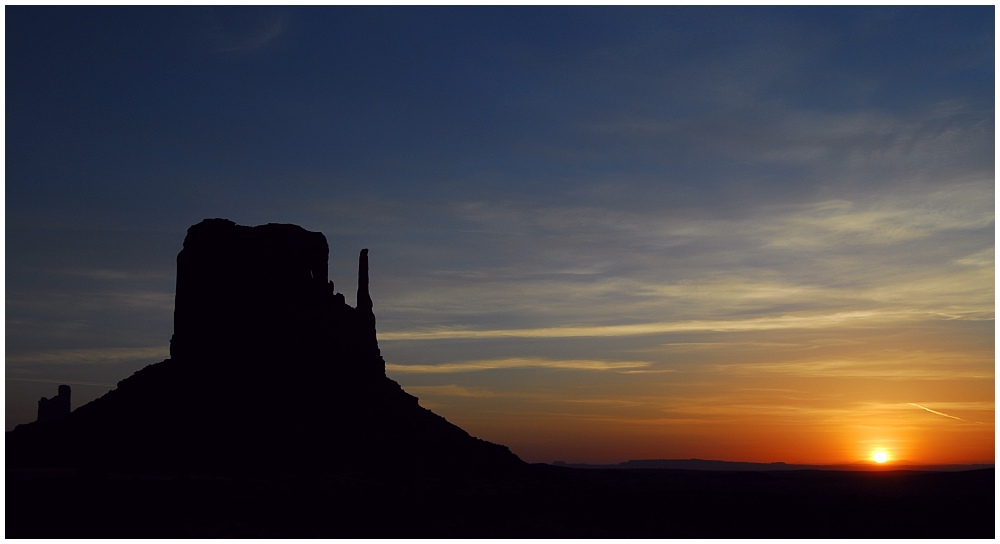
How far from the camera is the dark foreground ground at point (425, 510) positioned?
183 feet

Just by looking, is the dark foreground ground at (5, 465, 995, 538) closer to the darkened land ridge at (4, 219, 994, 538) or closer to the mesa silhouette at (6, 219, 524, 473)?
the darkened land ridge at (4, 219, 994, 538)

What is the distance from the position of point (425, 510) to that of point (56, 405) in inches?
3284

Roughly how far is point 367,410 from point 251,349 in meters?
11.9

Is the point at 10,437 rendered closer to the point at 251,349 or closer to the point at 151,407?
the point at 151,407

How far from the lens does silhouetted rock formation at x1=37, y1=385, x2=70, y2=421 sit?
127000 mm

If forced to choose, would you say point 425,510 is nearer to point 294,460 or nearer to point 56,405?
point 294,460

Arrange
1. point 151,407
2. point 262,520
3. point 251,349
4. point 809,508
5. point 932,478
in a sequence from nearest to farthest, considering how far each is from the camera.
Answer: point 262,520, point 809,508, point 151,407, point 251,349, point 932,478

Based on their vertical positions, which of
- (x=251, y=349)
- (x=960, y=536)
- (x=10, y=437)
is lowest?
(x=960, y=536)

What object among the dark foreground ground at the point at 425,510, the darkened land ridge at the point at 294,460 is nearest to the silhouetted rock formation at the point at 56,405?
the darkened land ridge at the point at 294,460

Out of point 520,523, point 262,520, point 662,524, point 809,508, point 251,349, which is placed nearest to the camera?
point 262,520

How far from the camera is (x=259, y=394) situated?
268ft

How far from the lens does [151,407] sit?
79.3 metres

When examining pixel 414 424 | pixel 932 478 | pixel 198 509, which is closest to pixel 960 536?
pixel 414 424

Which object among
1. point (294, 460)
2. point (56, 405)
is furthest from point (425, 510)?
point (56, 405)
